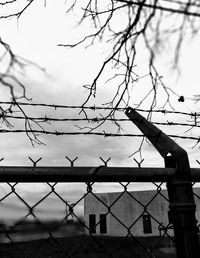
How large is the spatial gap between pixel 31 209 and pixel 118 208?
816 inches

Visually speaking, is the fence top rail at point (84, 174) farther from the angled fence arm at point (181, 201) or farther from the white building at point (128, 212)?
the white building at point (128, 212)

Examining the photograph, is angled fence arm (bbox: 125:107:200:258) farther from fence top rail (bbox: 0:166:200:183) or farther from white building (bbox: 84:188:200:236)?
white building (bbox: 84:188:200:236)

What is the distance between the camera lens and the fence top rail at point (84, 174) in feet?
3.15

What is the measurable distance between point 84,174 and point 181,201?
15.2 inches

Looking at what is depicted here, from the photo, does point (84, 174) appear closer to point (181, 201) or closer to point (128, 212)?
point (181, 201)

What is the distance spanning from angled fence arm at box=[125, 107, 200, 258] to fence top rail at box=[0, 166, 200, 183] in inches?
1.6

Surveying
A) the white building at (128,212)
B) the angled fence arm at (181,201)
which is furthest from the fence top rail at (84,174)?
the white building at (128,212)

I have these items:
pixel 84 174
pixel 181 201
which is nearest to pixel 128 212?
pixel 181 201

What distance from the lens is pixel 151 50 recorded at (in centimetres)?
86

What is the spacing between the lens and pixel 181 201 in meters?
1.06

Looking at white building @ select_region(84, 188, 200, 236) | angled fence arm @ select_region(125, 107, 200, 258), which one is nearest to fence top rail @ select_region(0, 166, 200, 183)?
angled fence arm @ select_region(125, 107, 200, 258)

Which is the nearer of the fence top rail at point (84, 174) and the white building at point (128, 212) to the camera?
the fence top rail at point (84, 174)

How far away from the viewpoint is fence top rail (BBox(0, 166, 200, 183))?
3.15ft

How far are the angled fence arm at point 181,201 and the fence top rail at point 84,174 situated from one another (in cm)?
4
